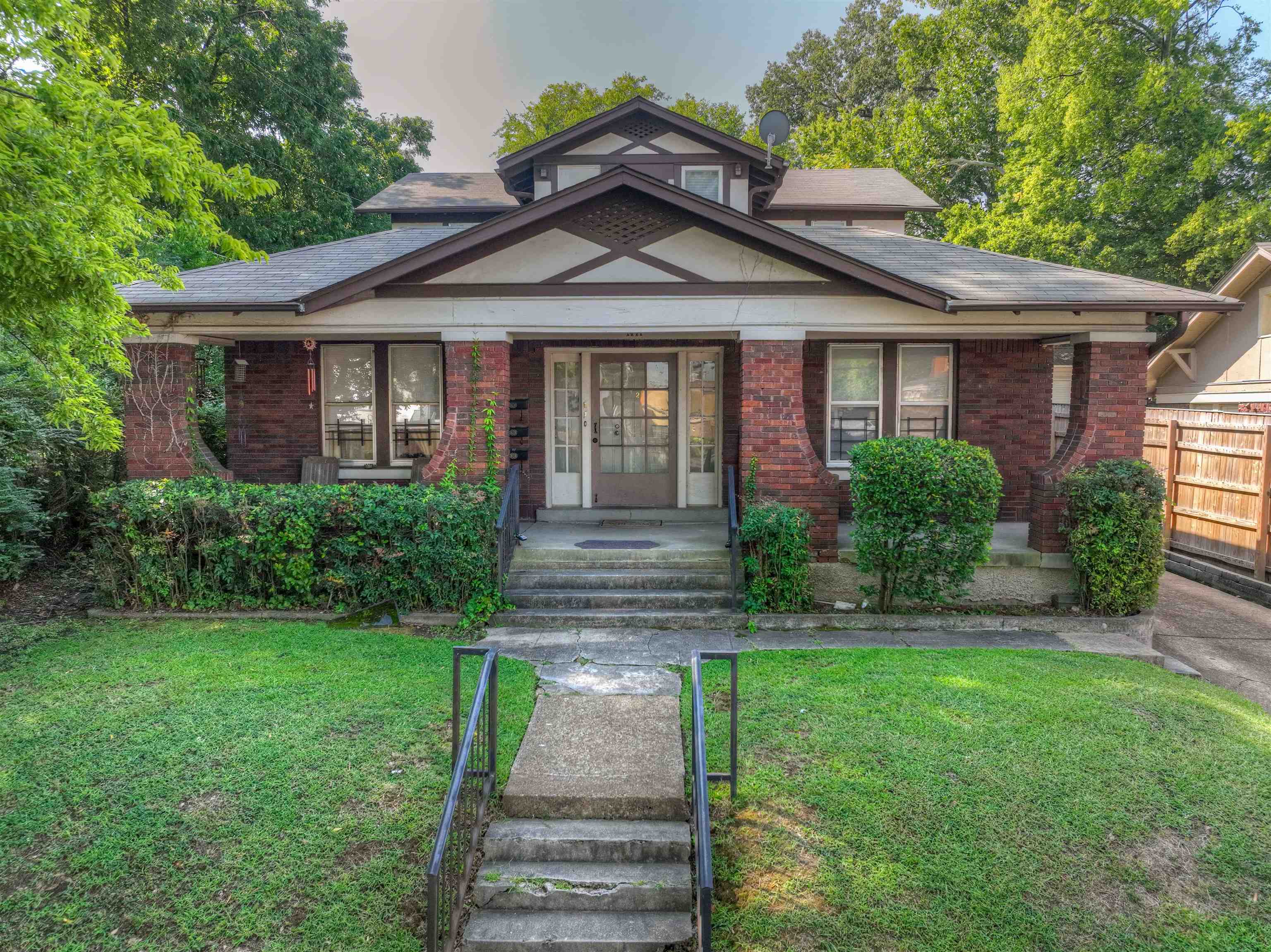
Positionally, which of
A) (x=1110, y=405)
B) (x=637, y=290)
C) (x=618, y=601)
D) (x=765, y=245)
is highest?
(x=765, y=245)

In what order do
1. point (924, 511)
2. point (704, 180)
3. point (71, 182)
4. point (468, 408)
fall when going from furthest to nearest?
point (704, 180), point (468, 408), point (924, 511), point (71, 182)

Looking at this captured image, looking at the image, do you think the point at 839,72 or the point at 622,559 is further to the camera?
the point at 839,72

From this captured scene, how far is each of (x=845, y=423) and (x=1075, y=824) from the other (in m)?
6.79

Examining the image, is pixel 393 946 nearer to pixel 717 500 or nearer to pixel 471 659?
pixel 471 659

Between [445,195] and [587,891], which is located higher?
[445,195]

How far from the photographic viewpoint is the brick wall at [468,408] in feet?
27.4

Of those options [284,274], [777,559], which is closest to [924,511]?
[777,559]

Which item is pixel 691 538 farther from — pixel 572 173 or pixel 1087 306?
pixel 572 173

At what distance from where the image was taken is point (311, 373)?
32.7 ft

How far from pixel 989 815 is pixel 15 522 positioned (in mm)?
9933

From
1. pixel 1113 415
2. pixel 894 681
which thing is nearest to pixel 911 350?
pixel 1113 415

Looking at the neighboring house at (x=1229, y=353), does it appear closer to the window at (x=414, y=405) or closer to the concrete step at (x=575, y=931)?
the window at (x=414, y=405)

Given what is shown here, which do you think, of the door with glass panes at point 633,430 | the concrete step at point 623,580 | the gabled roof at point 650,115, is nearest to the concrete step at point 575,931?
the concrete step at point 623,580

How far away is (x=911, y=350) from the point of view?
10.1 meters
